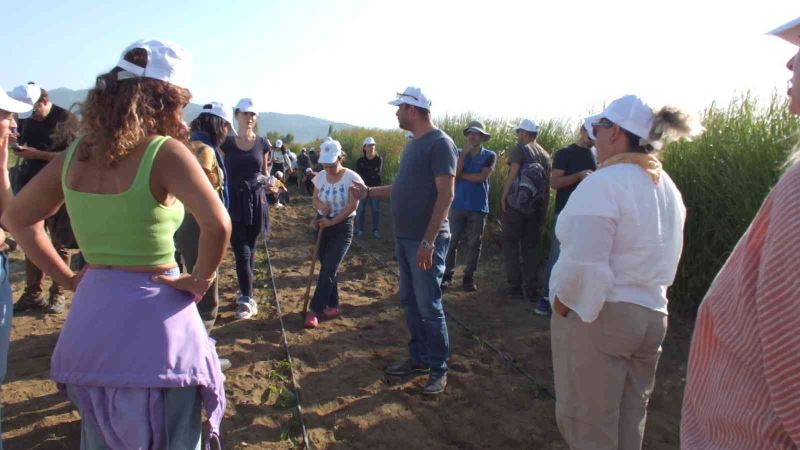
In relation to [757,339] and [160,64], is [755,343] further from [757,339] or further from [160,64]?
[160,64]

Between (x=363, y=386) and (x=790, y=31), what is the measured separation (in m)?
3.65

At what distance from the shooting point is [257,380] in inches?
171

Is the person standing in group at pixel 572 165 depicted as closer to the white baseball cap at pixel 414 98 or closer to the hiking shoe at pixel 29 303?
the white baseball cap at pixel 414 98

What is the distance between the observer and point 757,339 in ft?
3.45

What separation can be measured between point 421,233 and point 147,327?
2277mm

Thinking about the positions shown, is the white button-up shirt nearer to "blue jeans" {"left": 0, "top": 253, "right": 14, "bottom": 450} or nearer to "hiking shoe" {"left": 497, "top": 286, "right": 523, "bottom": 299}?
"blue jeans" {"left": 0, "top": 253, "right": 14, "bottom": 450}

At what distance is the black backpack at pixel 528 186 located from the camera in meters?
6.31

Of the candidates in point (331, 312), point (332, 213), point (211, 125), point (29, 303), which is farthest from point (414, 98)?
point (29, 303)

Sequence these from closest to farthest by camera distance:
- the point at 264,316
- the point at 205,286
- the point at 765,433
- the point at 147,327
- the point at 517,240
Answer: the point at 765,433
the point at 147,327
the point at 205,286
the point at 264,316
the point at 517,240

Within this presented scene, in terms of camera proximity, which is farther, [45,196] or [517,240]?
[517,240]

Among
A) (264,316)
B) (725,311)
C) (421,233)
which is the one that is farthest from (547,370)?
(725,311)

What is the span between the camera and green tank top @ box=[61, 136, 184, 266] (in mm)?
1746

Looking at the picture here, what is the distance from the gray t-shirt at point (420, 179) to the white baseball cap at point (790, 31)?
8.44ft

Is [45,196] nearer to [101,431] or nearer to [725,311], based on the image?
[101,431]
